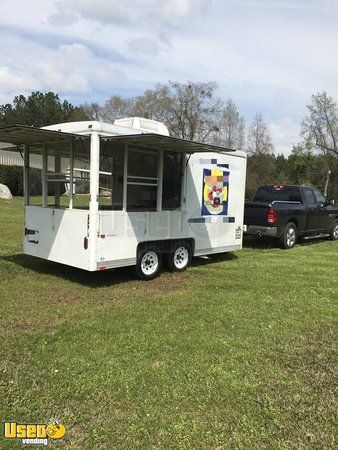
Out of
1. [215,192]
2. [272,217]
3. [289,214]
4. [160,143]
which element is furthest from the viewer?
[289,214]

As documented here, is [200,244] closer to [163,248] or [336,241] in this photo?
[163,248]

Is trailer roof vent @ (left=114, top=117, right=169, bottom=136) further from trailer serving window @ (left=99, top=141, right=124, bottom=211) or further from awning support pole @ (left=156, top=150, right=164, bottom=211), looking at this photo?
trailer serving window @ (left=99, top=141, right=124, bottom=211)

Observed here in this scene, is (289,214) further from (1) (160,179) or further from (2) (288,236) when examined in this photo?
(1) (160,179)

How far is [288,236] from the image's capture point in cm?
1292

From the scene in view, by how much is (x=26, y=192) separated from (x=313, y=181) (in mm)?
48319

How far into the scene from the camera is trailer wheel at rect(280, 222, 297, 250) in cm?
1270

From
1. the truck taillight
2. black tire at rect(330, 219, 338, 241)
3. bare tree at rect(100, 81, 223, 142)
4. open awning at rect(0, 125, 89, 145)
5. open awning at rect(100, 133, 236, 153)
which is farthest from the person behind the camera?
bare tree at rect(100, 81, 223, 142)

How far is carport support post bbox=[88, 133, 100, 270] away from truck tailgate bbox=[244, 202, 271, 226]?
257 inches

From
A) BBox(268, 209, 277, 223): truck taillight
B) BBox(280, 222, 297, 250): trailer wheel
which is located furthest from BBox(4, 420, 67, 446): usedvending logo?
BBox(280, 222, 297, 250): trailer wheel

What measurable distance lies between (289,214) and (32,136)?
7.92 metres

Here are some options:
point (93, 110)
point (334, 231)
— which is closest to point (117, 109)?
point (93, 110)

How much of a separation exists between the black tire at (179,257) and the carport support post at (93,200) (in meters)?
1.95


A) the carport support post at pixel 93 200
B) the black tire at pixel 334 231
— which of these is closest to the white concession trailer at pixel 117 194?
the carport support post at pixel 93 200

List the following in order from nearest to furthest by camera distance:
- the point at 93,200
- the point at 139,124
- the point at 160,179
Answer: the point at 93,200
the point at 139,124
the point at 160,179
